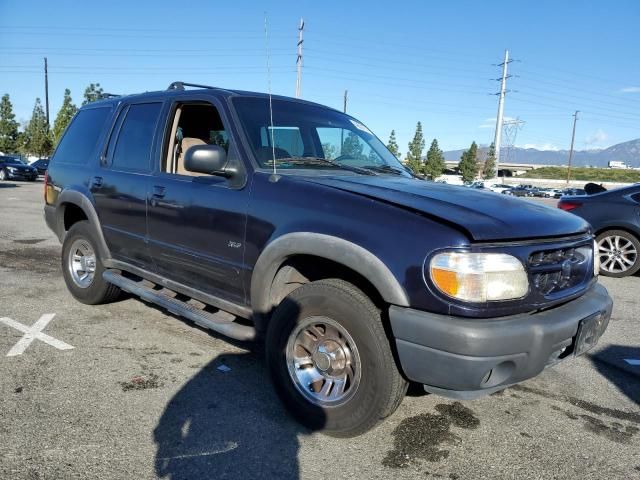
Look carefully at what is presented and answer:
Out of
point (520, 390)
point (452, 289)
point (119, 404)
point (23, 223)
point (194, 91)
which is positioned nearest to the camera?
point (452, 289)

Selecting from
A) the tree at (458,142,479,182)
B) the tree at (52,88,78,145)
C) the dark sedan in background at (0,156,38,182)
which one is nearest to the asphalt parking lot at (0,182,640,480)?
the dark sedan in background at (0,156,38,182)

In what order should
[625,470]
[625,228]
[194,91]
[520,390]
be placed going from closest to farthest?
[625,470] → [520,390] → [194,91] → [625,228]

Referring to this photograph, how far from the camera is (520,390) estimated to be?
351 cm

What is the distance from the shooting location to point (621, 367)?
4004 mm

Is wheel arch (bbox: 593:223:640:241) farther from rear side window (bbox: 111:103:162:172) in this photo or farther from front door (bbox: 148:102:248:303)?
rear side window (bbox: 111:103:162:172)

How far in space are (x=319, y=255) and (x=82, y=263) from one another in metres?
3.32

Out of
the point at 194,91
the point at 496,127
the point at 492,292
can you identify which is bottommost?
the point at 492,292

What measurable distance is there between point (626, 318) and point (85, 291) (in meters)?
5.59

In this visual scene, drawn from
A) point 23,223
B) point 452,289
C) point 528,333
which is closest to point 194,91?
point 452,289

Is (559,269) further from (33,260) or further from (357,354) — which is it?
(33,260)

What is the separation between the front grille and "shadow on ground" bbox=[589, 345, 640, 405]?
1246 mm

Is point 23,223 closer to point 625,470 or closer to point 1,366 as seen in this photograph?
point 1,366

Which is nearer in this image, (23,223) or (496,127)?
(23,223)

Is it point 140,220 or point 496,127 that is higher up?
point 496,127
